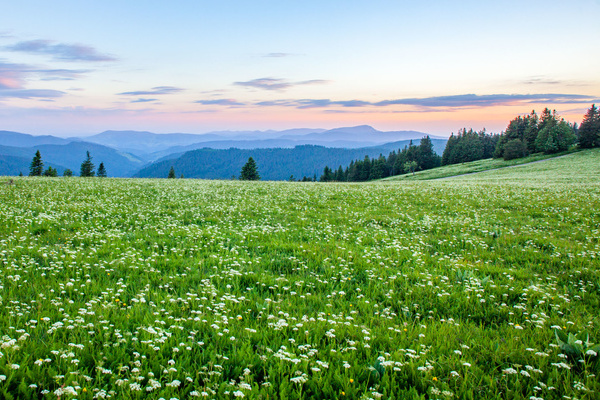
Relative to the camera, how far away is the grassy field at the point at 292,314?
3467mm

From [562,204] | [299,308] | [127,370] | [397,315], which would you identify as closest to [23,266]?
[127,370]

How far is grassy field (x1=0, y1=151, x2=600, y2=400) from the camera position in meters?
3.47

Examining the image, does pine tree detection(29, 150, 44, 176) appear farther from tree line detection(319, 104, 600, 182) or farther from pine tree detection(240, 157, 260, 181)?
tree line detection(319, 104, 600, 182)

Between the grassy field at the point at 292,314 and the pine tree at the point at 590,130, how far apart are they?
355 feet

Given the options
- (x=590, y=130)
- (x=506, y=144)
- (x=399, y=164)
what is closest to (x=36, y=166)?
(x=399, y=164)

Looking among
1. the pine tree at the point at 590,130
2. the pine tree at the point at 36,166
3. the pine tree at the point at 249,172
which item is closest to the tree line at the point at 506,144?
the pine tree at the point at 590,130

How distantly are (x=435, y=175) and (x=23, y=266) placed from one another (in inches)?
3607

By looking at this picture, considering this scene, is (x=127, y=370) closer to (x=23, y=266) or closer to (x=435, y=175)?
(x=23, y=266)

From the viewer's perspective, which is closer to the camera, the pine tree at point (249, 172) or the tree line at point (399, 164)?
the pine tree at point (249, 172)

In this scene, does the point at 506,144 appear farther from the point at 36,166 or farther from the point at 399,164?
the point at 36,166

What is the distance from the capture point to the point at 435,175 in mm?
88000

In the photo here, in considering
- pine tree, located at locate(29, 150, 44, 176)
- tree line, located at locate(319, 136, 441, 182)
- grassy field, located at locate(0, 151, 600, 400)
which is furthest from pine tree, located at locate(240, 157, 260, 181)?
grassy field, located at locate(0, 151, 600, 400)

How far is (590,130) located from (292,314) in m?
120

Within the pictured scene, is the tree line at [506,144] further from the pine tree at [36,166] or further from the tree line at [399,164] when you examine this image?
the pine tree at [36,166]
